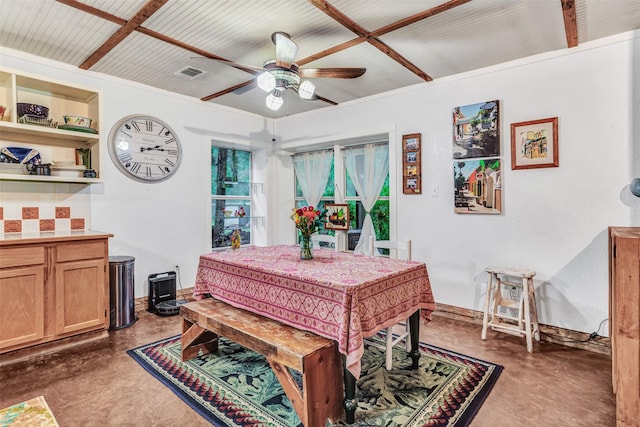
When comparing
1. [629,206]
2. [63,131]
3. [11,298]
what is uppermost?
[63,131]

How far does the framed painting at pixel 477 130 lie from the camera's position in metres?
3.20

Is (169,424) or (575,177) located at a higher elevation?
(575,177)

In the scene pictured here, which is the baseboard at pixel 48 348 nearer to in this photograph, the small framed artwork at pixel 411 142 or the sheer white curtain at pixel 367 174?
the sheer white curtain at pixel 367 174

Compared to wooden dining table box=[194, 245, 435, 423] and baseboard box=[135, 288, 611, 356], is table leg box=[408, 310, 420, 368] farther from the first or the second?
baseboard box=[135, 288, 611, 356]

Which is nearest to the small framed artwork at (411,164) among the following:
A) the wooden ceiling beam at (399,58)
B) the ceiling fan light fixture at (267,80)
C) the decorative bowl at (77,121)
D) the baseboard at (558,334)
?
the wooden ceiling beam at (399,58)

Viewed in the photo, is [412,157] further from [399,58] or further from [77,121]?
[77,121]

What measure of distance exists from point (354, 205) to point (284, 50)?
2.59m

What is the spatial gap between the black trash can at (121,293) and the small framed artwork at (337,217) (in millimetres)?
2376

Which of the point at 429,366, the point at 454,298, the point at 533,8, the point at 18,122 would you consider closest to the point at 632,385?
the point at 429,366

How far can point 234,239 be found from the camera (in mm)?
3607

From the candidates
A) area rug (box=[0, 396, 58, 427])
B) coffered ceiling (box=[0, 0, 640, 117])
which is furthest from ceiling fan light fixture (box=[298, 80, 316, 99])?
area rug (box=[0, 396, 58, 427])

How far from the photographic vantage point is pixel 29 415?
6.19ft

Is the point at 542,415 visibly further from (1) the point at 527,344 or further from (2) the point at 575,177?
(2) the point at 575,177

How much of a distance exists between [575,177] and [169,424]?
3.54 metres
